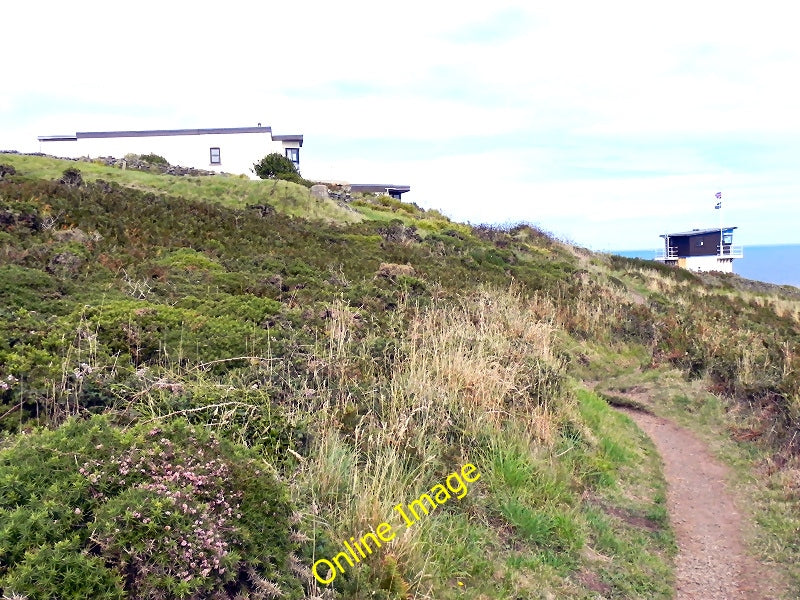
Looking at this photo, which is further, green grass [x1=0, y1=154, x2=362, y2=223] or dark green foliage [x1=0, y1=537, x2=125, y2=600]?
green grass [x1=0, y1=154, x2=362, y2=223]

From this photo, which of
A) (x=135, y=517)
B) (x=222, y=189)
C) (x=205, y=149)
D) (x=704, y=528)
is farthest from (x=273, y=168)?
(x=135, y=517)

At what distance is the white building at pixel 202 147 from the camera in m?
47.9

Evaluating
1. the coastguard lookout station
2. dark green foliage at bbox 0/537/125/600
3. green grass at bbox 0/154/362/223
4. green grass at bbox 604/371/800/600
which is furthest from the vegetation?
the coastguard lookout station

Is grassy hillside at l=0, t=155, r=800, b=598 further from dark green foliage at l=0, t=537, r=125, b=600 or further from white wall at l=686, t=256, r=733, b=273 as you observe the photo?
white wall at l=686, t=256, r=733, b=273

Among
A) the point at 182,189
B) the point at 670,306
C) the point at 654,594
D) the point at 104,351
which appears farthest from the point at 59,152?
the point at 654,594

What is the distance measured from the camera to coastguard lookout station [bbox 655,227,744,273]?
59.7 metres

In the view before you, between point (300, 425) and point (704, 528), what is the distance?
385 centimetres

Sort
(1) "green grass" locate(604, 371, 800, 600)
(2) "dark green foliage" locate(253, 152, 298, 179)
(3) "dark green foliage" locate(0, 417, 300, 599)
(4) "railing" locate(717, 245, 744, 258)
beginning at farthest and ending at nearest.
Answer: (4) "railing" locate(717, 245, 744, 258) < (2) "dark green foliage" locate(253, 152, 298, 179) < (1) "green grass" locate(604, 371, 800, 600) < (3) "dark green foliage" locate(0, 417, 300, 599)

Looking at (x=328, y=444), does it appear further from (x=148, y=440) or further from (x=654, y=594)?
(x=654, y=594)

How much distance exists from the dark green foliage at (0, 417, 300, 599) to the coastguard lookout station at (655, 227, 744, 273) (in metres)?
59.6

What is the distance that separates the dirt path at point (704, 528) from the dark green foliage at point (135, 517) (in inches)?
132

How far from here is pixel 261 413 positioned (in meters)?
4.56

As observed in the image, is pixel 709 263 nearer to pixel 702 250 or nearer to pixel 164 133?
pixel 702 250

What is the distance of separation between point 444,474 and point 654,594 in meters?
1.70
